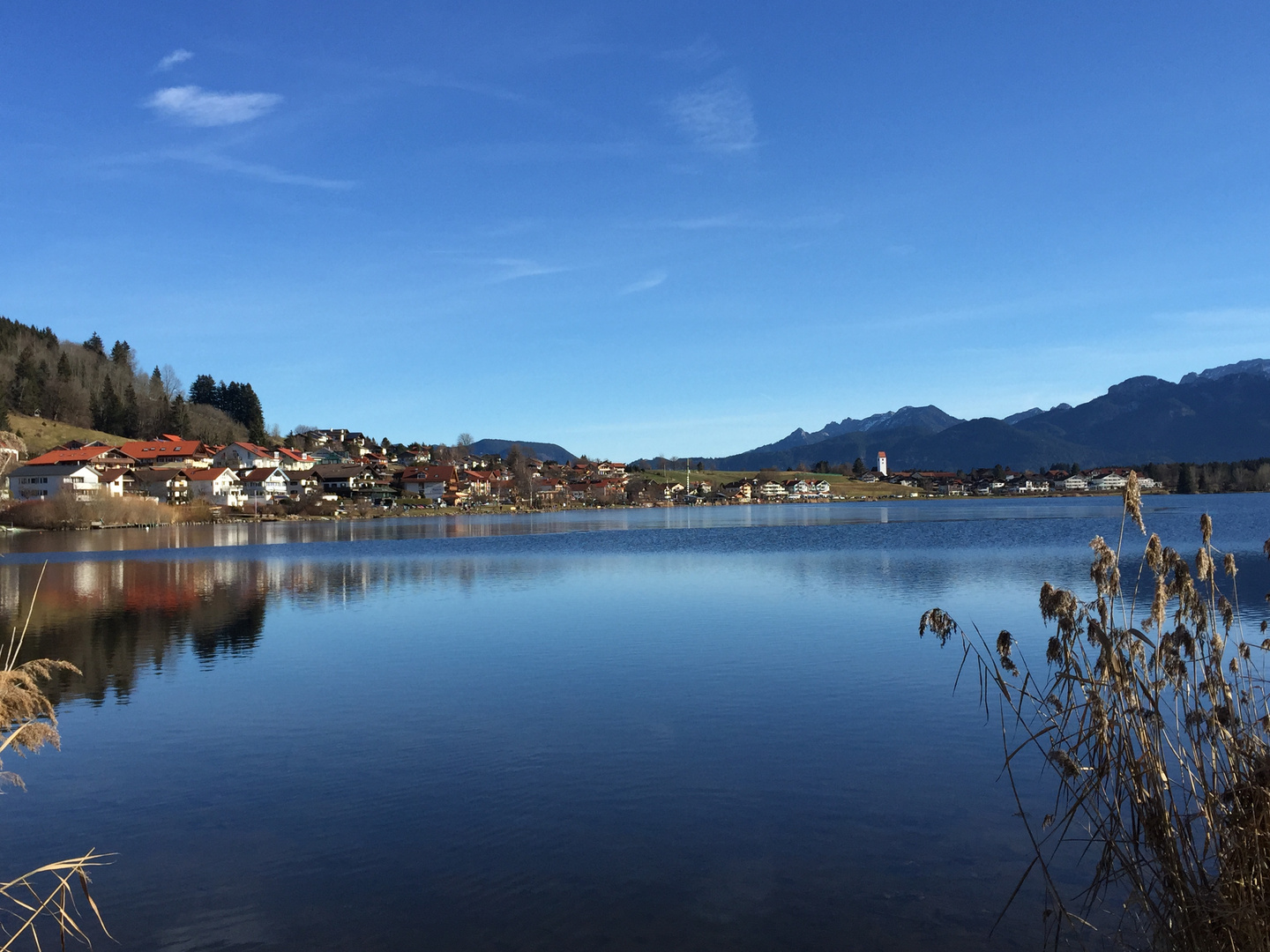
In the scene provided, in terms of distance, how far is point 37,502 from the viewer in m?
78.9

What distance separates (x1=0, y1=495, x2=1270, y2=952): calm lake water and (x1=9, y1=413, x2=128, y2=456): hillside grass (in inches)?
4121

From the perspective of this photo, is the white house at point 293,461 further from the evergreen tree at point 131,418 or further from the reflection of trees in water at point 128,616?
the reflection of trees in water at point 128,616

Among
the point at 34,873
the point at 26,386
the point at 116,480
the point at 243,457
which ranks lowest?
the point at 34,873

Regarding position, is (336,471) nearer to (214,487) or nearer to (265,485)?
(265,485)

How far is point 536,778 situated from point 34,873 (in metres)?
5.77

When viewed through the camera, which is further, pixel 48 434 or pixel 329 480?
pixel 329 480

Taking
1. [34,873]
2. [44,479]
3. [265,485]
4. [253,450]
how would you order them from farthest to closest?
1. [253,450]
2. [265,485]
3. [44,479]
4. [34,873]

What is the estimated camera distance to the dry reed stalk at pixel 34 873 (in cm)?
402

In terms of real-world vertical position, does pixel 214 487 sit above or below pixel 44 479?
below

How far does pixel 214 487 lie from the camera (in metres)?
108

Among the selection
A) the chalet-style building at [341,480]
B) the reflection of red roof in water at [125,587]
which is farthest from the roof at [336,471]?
the reflection of red roof in water at [125,587]

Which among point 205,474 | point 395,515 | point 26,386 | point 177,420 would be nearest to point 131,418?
point 177,420

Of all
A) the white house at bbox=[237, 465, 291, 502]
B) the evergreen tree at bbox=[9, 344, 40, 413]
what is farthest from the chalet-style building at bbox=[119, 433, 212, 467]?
the evergreen tree at bbox=[9, 344, 40, 413]

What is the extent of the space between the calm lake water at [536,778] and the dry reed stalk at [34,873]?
1.05ft
